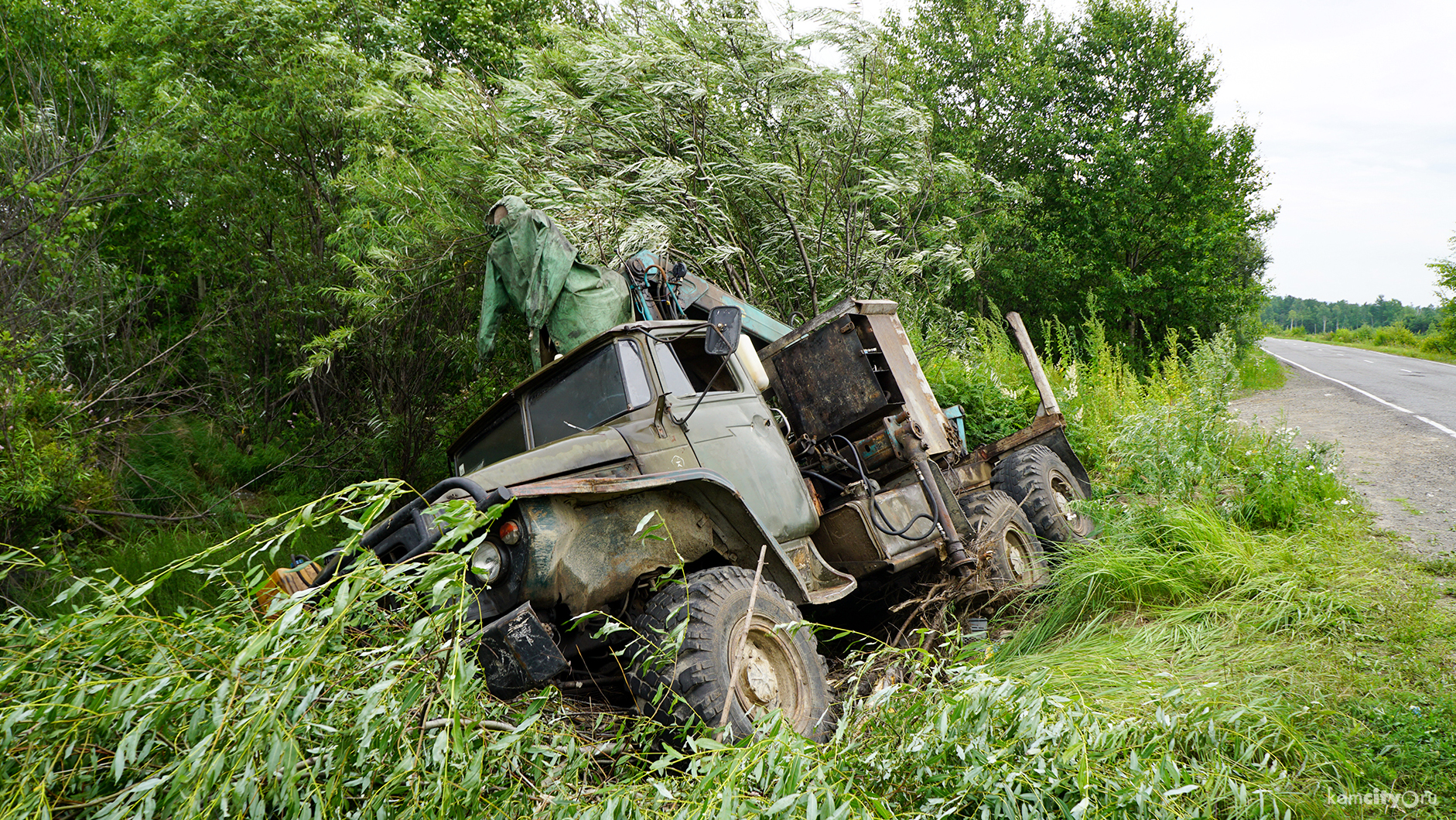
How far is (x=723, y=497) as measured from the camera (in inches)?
154

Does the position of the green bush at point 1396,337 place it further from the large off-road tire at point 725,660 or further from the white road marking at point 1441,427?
the large off-road tire at point 725,660

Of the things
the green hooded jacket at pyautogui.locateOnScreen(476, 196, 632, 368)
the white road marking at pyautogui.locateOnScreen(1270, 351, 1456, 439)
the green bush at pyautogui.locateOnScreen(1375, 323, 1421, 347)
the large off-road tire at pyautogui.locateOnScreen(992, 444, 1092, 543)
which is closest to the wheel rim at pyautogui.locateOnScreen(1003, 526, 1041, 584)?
the large off-road tire at pyautogui.locateOnScreen(992, 444, 1092, 543)

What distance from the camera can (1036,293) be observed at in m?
22.2

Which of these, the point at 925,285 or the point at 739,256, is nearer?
the point at 739,256

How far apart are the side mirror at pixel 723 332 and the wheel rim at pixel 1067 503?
12.5 ft

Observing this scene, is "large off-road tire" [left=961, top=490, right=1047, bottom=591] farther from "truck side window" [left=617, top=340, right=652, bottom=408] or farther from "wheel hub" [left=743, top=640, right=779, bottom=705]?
"truck side window" [left=617, top=340, right=652, bottom=408]

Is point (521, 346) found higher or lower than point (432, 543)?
higher

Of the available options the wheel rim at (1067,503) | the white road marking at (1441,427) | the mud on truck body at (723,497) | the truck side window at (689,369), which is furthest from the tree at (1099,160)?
the truck side window at (689,369)

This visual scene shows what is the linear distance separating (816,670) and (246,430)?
8662mm

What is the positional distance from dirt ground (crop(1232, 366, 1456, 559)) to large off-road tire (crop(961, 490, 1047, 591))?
2.27 metres

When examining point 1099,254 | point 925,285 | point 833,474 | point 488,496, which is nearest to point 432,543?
point 488,496

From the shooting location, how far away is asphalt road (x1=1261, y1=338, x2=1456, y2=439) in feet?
37.8

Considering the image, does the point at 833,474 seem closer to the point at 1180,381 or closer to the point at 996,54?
the point at 1180,381

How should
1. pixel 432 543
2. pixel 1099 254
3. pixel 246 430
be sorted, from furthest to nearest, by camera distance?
pixel 1099 254 → pixel 246 430 → pixel 432 543
